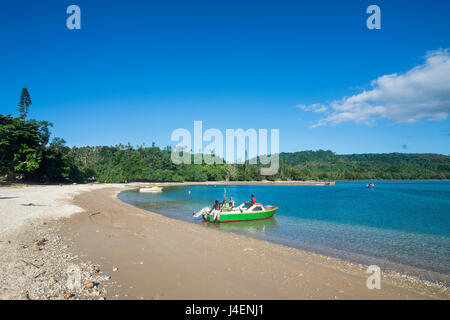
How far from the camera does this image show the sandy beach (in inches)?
265

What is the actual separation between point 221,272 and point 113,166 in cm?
9829

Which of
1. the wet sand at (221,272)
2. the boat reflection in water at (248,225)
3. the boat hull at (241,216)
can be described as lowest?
the boat reflection in water at (248,225)

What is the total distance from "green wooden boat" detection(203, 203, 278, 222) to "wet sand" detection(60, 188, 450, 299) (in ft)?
29.2

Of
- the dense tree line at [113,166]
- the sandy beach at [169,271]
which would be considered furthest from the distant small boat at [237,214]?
the dense tree line at [113,166]

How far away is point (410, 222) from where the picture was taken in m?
24.9

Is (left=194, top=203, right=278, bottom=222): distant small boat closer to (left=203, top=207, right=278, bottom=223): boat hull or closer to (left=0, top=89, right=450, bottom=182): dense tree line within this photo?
(left=203, top=207, right=278, bottom=223): boat hull

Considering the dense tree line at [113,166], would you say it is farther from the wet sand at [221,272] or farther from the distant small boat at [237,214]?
the wet sand at [221,272]

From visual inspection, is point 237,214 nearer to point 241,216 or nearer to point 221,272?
point 241,216

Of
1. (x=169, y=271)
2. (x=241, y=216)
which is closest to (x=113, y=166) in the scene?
(x=241, y=216)

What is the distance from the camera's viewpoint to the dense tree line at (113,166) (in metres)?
45.8

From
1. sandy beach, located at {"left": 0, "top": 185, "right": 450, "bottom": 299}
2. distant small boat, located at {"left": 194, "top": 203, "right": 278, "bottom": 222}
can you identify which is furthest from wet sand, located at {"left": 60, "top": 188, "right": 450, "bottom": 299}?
distant small boat, located at {"left": 194, "top": 203, "right": 278, "bottom": 222}

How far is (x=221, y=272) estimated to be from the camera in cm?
882

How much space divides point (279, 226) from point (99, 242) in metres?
15.3

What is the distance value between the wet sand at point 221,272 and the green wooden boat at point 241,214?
351 inches
